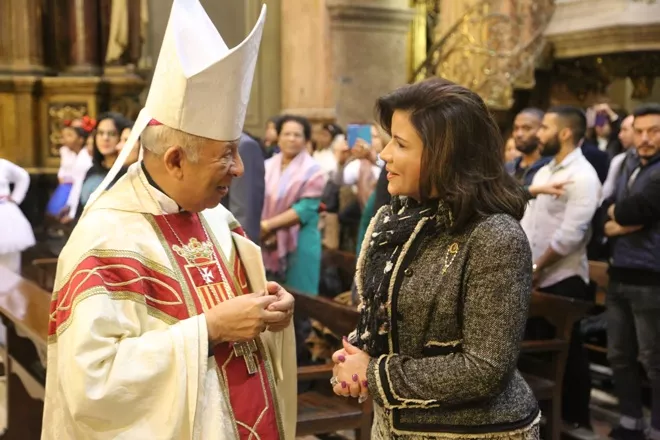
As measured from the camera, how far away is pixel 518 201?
1.92 meters

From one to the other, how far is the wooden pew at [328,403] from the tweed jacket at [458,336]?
55.0 inches

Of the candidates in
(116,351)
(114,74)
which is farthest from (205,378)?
(114,74)

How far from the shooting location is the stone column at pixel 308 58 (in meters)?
9.41

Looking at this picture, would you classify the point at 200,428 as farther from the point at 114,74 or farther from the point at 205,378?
the point at 114,74

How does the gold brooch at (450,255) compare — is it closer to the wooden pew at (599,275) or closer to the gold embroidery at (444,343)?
the gold embroidery at (444,343)

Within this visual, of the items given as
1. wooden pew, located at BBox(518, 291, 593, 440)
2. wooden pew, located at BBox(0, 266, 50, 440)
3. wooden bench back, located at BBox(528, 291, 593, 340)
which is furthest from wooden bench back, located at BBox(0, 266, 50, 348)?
wooden bench back, located at BBox(528, 291, 593, 340)

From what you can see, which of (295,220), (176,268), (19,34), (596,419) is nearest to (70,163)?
(19,34)

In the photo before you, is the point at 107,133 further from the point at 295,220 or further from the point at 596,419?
the point at 596,419

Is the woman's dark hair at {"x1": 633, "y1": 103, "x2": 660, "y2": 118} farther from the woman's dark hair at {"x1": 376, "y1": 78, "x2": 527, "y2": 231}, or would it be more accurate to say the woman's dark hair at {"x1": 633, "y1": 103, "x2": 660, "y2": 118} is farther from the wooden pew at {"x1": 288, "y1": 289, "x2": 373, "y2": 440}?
the woman's dark hair at {"x1": 376, "y1": 78, "x2": 527, "y2": 231}

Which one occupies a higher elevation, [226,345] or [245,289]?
[245,289]

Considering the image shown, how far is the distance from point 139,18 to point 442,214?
342 inches

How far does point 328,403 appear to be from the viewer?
12.2 ft

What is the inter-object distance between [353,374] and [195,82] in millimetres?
761

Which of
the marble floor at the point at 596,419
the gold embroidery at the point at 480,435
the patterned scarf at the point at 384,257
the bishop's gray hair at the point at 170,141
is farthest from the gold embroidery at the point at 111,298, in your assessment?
the marble floor at the point at 596,419
